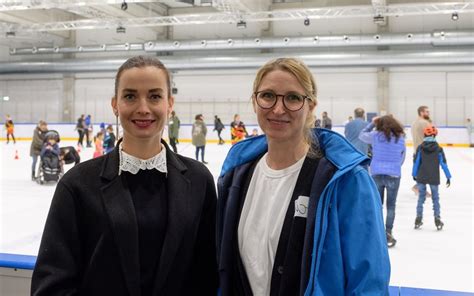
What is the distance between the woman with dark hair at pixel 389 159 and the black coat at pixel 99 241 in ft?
12.9

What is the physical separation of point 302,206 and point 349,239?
17 centimetres

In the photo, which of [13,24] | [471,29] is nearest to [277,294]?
[471,29]

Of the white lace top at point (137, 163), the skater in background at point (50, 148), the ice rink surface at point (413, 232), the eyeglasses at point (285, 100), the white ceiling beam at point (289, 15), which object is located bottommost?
the ice rink surface at point (413, 232)

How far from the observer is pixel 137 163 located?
147 centimetres

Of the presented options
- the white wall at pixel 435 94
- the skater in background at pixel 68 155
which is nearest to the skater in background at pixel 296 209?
the skater in background at pixel 68 155

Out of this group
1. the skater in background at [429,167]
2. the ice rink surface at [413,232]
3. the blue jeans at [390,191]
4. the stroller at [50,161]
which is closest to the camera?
the ice rink surface at [413,232]

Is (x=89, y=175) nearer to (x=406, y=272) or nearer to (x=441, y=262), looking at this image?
(x=406, y=272)

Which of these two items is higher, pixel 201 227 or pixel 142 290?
pixel 201 227

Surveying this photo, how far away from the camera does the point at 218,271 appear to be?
156cm

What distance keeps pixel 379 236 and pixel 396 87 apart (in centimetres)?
2112

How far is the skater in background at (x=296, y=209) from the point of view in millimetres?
1312

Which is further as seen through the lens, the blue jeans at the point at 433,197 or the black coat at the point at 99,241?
the blue jeans at the point at 433,197

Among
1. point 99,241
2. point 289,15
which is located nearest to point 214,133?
point 289,15

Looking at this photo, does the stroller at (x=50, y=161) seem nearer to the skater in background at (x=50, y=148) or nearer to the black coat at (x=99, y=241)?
the skater in background at (x=50, y=148)
